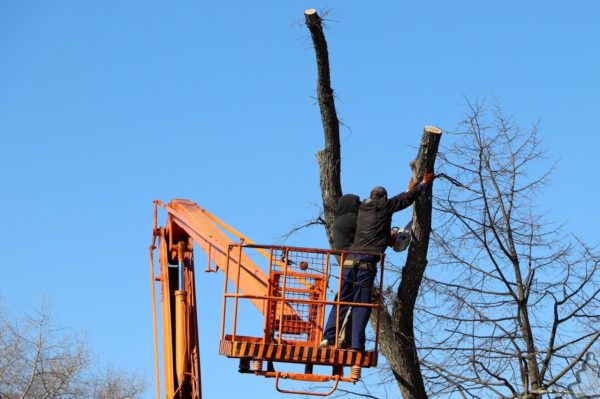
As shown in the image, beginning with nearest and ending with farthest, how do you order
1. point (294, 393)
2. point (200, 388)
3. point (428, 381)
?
point (294, 393) < point (428, 381) < point (200, 388)

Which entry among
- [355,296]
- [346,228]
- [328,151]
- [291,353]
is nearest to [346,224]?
[346,228]

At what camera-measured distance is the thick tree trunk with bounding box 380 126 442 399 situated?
11.0 metres

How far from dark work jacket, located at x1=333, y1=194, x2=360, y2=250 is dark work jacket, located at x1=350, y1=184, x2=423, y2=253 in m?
0.32

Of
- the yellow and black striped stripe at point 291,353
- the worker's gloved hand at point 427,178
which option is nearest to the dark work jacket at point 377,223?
the worker's gloved hand at point 427,178

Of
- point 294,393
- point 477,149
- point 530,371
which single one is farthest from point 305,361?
point 477,149

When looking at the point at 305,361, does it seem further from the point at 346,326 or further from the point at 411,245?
the point at 411,245

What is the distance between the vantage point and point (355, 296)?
10.6 m

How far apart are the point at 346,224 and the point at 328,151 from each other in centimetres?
118

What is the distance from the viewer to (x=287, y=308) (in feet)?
34.6

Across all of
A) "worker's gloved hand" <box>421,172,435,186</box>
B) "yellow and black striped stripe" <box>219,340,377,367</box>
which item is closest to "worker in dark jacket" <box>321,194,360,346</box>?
"yellow and black striped stripe" <box>219,340,377,367</box>

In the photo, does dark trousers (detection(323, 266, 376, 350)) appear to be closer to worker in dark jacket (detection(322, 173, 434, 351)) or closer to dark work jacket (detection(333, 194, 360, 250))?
worker in dark jacket (detection(322, 173, 434, 351))

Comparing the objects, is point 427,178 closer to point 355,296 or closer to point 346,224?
point 346,224

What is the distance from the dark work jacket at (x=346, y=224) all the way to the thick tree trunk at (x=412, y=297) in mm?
625

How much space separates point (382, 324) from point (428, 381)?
78 cm
